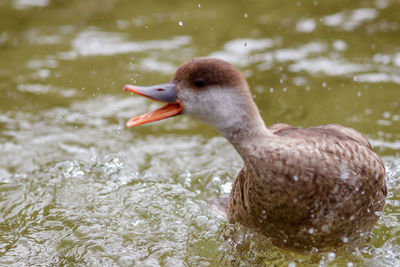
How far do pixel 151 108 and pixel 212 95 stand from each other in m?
3.37

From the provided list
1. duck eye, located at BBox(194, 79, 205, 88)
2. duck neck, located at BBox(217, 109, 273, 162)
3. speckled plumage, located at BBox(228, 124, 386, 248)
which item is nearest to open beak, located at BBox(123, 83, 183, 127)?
duck eye, located at BBox(194, 79, 205, 88)

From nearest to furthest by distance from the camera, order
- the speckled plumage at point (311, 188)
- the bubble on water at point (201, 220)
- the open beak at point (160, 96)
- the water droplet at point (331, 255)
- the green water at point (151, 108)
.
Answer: the speckled plumage at point (311, 188)
the open beak at point (160, 96)
the water droplet at point (331, 255)
the green water at point (151, 108)
the bubble on water at point (201, 220)

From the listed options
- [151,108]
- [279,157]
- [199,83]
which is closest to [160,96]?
[199,83]

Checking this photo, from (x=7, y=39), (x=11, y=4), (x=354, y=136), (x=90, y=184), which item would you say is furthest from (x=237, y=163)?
(x=11, y=4)

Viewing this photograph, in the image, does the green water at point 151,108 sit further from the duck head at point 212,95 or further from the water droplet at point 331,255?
the duck head at point 212,95

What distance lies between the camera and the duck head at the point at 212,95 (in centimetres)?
300

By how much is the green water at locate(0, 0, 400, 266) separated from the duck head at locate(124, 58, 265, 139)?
104 centimetres

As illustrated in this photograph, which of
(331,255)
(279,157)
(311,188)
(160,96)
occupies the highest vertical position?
(160,96)

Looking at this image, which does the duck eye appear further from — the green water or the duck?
the green water

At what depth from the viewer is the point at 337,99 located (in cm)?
621

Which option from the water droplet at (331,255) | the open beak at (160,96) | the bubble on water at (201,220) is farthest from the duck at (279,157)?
the bubble on water at (201,220)

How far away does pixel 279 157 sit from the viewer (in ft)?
9.64

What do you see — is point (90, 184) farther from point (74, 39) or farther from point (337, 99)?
point (74, 39)

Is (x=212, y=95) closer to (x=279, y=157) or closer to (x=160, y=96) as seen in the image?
(x=160, y=96)
